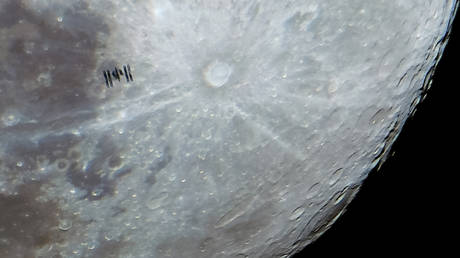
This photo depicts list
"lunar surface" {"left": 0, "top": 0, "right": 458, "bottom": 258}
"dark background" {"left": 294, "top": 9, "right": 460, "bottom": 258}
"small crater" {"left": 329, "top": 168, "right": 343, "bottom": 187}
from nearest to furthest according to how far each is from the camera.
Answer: "lunar surface" {"left": 0, "top": 0, "right": 458, "bottom": 258}
"small crater" {"left": 329, "top": 168, "right": 343, "bottom": 187}
"dark background" {"left": 294, "top": 9, "right": 460, "bottom": 258}

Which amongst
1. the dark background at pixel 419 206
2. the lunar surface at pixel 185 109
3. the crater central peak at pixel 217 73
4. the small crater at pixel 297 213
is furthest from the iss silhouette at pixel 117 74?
the dark background at pixel 419 206

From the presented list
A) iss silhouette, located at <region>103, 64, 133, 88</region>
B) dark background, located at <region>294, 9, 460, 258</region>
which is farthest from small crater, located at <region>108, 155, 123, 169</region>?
dark background, located at <region>294, 9, 460, 258</region>

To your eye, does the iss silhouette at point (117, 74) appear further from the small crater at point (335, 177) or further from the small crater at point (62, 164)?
the small crater at point (335, 177)

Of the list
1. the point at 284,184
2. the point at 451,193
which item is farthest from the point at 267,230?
the point at 451,193

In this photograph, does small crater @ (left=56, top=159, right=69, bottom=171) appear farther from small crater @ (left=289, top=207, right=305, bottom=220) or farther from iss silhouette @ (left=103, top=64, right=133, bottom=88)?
small crater @ (left=289, top=207, right=305, bottom=220)

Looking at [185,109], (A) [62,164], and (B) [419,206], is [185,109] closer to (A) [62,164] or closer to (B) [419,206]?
(A) [62,164]

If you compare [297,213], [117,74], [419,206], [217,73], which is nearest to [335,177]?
[297,213]
